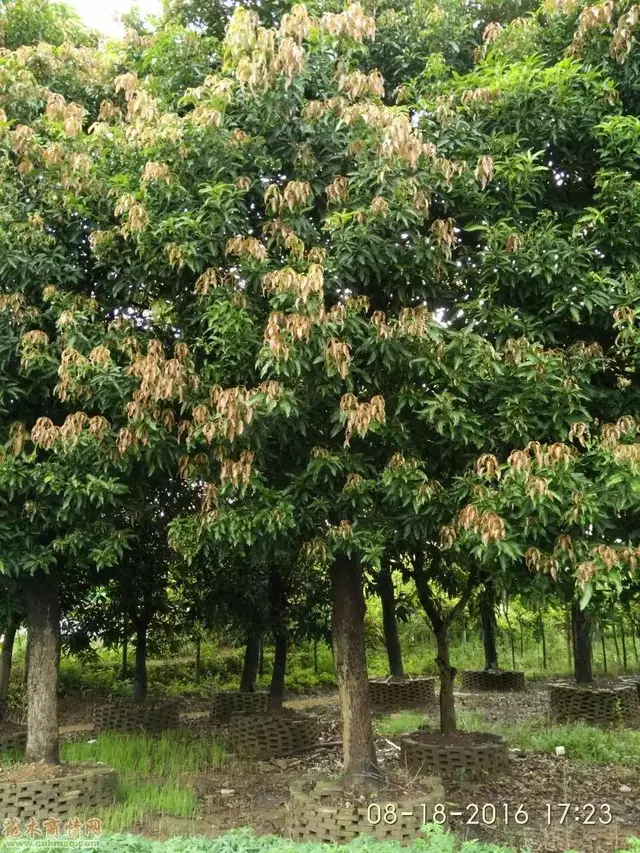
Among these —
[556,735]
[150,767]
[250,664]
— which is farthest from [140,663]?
[556,735]

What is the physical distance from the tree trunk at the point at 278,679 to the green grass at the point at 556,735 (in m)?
1.81

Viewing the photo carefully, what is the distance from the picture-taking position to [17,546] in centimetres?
670

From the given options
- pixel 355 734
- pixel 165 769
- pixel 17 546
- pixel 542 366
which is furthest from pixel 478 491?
pixel 165 769

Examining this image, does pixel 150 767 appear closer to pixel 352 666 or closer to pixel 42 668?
pixel 42 668

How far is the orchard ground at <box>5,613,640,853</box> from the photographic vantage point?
22.3ft

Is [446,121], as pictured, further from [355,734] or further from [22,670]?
[22,670]

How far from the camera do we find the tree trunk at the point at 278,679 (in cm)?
1110

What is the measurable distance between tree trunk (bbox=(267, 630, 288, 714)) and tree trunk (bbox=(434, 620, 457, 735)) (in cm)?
287

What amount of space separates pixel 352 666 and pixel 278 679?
15.0ft

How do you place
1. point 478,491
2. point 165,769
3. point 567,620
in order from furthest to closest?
point 567,620
point 165,769
point 478,491

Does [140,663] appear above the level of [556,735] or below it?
above

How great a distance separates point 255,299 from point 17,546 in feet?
10.4

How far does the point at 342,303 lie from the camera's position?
5625 mm
